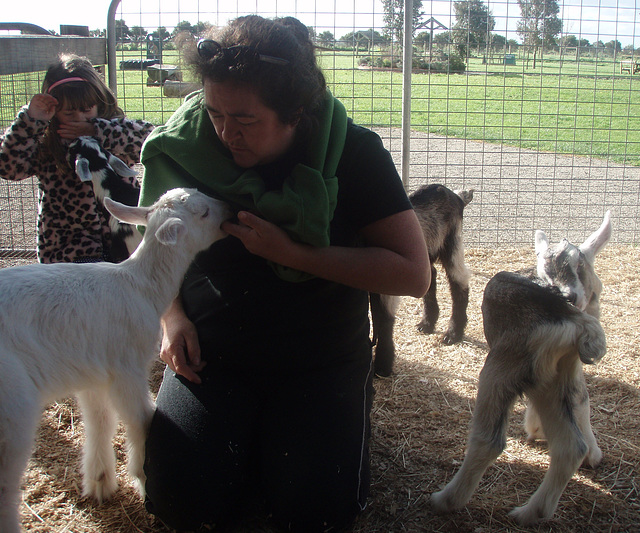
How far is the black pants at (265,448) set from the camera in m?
2.33

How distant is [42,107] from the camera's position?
10.9 feet

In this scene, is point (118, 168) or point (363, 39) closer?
point (118, 168)

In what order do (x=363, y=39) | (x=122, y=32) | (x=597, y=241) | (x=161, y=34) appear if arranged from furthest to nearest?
(x=363, y=39), (x=161, y=34), (x=122, y=32), (x=597, y=241)

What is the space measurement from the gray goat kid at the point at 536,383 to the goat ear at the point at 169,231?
4.63 feet

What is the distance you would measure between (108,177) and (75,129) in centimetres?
42

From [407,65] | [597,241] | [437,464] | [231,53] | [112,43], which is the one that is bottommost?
[437,464]

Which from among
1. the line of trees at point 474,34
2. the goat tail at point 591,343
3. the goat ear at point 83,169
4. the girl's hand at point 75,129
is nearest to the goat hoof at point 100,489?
the goat ear at point 83,169

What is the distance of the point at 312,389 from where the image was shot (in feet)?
8.24

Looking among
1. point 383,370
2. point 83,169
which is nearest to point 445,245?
point 383,370

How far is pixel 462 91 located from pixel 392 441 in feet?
23.5

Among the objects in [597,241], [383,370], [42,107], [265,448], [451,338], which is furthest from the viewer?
[451,338]

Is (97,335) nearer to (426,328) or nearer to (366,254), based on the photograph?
(366,254)

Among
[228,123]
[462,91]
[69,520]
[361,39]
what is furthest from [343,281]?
[462,91]

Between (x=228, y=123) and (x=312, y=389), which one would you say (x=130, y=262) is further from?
(x=312, y=389)
